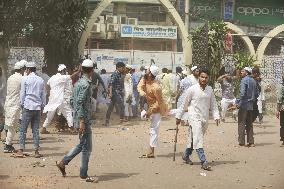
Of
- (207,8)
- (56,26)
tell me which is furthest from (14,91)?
(207,8)

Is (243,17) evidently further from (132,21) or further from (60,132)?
(60,132)

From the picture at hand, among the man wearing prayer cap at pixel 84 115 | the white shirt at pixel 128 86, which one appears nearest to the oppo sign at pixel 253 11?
the white shirt at pixel 128 86

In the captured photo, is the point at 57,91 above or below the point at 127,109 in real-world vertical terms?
above

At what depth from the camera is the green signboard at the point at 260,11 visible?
34156 mm

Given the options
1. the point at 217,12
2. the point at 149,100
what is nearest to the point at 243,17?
the point at 217,12

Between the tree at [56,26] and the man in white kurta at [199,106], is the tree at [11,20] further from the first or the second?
the man in white kurta at [199,106]

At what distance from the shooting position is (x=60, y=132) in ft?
40.8

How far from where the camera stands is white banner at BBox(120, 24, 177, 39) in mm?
30047

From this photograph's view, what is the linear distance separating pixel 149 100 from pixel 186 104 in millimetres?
1015

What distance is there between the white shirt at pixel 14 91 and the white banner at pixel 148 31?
21.4 m

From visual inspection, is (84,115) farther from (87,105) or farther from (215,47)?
(215,47)

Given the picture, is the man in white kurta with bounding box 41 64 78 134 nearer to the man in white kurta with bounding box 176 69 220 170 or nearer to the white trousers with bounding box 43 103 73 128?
the white trousers with bounding box 43 103 73 128

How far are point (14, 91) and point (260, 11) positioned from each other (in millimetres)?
28015

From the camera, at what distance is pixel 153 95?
908 centimetres
